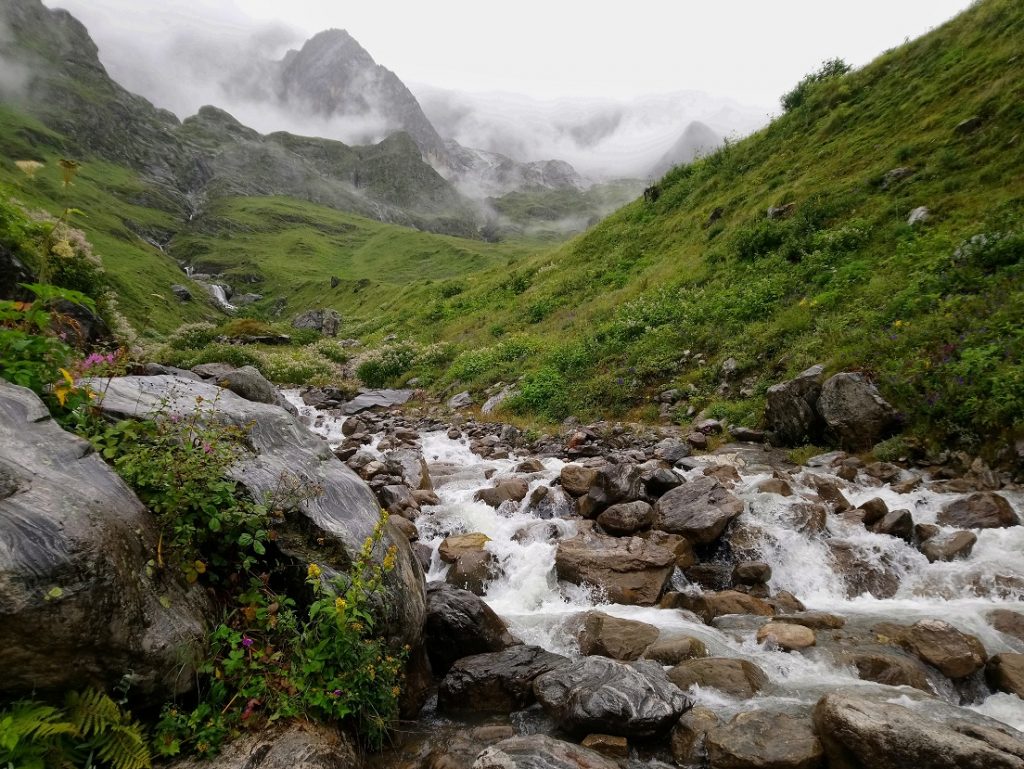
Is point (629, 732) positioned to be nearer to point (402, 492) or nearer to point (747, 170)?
point (402, 492)

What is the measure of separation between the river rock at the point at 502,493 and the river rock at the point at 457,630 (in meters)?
4.31

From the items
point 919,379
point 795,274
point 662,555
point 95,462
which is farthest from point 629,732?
point 795,274

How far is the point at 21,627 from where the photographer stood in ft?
10.6

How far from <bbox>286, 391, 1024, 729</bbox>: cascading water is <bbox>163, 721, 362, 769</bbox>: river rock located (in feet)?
10.9

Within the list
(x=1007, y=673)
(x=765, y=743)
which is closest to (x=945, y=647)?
(x=1007, y=673)

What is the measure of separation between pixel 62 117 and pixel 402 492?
753ft

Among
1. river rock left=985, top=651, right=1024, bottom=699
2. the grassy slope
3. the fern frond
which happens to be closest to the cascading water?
river rock left=985, top=651, right=1024, bottom=699

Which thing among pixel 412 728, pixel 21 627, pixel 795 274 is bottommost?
pixel 412 728

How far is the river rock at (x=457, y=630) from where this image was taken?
6438 millimetres

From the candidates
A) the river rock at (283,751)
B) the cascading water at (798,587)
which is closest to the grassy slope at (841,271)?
the cascading water at (798,587)

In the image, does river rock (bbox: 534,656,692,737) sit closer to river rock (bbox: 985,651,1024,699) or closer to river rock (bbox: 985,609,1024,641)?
river rock (bbox: 985,651,1024,699)

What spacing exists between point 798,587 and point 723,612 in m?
1.44

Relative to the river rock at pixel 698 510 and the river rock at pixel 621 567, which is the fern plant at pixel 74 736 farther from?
the river rock at pixel 698 510

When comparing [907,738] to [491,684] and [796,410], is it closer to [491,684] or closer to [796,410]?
[491,684]
